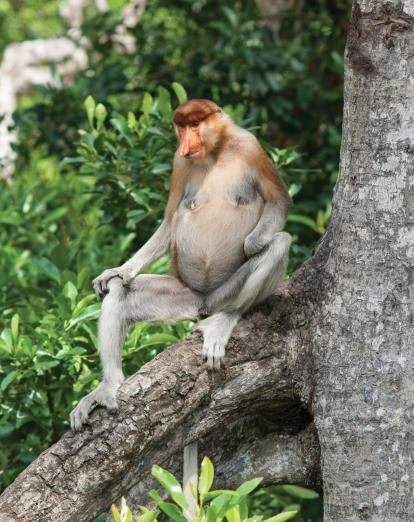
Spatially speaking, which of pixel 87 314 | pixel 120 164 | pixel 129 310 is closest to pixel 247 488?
pixel 129 310

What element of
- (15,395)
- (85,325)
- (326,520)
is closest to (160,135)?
(85,325)

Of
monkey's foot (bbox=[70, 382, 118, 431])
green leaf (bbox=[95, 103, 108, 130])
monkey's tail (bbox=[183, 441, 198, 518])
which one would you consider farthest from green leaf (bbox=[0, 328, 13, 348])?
green leaf (bbox=[95, 103, 108, 130])

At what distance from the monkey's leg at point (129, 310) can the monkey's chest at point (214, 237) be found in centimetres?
8

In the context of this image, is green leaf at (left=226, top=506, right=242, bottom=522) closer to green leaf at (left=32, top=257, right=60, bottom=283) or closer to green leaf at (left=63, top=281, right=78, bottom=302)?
green leaf at (left=63, top=281, right=78, bottom=302)

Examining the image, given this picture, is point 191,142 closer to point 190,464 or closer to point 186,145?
point 186,145

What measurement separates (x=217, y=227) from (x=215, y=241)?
0.05m

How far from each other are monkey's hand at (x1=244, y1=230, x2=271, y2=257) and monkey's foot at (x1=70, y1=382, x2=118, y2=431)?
79 cm

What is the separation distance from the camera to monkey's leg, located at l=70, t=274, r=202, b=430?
3.13 meters

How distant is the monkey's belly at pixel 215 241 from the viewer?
3564 mm

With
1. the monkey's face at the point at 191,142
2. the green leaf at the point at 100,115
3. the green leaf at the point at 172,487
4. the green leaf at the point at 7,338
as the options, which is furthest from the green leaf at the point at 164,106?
the green leaf at the point at 172,487

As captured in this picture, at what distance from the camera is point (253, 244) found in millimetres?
3428

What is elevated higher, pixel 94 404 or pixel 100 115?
pixel 100 115

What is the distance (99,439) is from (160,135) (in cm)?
165

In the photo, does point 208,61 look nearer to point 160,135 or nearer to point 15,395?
point 160,135
